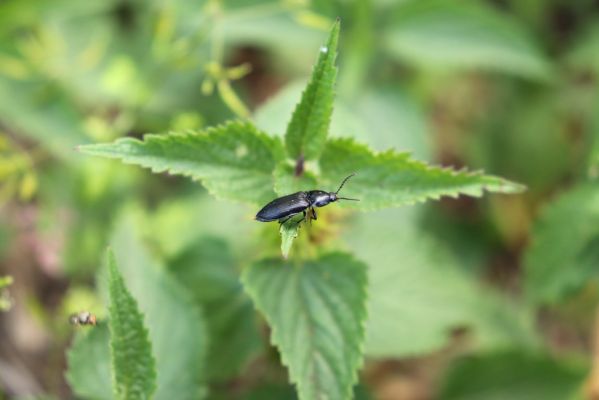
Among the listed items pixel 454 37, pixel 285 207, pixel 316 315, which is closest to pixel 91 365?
pixel 316 315

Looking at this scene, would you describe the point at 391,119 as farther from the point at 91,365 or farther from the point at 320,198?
the point at 91,365

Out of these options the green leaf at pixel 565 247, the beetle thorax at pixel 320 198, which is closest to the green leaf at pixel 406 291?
the green leaf at pixel 565 247

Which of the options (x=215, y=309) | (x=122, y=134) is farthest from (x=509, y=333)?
(x=122, y=134)

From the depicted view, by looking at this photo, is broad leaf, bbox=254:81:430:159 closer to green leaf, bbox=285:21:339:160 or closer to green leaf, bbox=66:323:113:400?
green leaf, bbox=285:21:339:160

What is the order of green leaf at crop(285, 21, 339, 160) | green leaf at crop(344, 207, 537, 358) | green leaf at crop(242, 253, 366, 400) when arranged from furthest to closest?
green leaf at crop(344, 207, 537, 358) < green leaf at crop(242, 253, 366, 400) < green leaf at crop(285, 21, 339, 160)

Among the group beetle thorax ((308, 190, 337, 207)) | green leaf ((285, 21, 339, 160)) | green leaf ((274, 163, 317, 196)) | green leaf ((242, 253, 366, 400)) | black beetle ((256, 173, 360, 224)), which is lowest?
green leaf ((242, 253, 366, 400))

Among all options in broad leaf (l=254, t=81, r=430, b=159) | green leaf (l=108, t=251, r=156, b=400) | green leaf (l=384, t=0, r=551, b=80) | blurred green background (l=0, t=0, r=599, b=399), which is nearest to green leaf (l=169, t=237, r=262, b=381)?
blurred green background (l=0, t=0, r=599, b=399)
